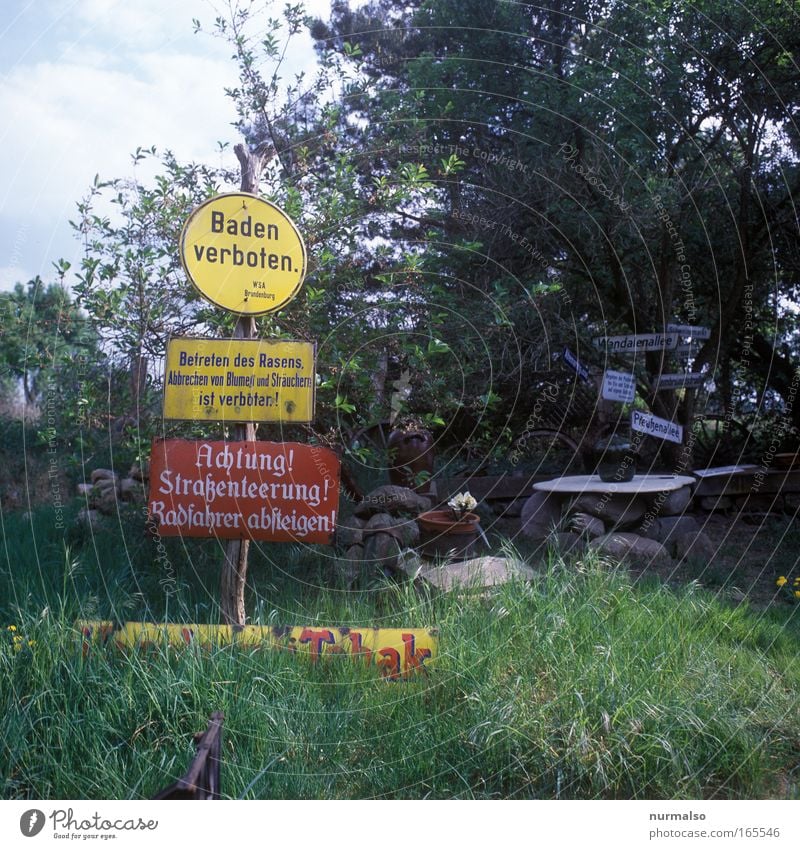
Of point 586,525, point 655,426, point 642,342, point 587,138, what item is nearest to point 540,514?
point 586,525

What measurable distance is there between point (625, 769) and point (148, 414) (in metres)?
2.78

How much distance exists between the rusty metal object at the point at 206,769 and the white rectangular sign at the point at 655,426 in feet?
10.5

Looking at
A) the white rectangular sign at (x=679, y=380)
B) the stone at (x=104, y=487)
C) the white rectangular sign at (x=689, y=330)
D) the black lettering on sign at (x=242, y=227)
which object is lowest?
the stone at (x=104, y=487)

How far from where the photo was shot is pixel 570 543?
4.81 m

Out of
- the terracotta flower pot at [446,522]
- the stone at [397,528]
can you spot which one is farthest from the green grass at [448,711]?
the terracotta flower pot at [446,522]

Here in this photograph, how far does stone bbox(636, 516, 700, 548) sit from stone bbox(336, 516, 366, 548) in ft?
6.04

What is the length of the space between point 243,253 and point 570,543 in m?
2.71

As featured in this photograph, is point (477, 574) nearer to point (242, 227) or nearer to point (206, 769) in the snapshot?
point (206, 769)

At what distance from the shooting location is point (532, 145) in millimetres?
5387

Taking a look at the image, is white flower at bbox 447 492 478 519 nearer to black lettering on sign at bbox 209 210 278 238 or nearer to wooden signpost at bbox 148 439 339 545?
wooden signpost at bbox 148 439 339 545

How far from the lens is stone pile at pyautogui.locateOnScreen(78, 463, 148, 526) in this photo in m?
4.92

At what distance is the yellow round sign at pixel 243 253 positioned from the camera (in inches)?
119

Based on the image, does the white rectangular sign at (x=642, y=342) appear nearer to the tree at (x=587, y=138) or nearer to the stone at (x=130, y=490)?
the tree at (x=587, y=138)

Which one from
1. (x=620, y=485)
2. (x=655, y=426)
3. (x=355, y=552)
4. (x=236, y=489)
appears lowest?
(x=355, y=552)
